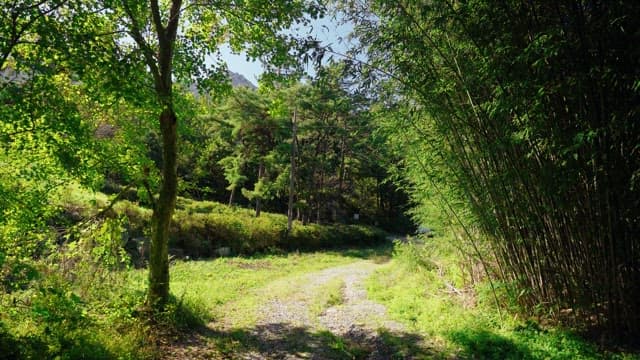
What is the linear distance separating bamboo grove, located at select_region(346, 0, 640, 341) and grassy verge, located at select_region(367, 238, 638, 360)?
440mm

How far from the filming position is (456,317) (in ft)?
18.3

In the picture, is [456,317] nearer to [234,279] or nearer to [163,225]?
[163,225]

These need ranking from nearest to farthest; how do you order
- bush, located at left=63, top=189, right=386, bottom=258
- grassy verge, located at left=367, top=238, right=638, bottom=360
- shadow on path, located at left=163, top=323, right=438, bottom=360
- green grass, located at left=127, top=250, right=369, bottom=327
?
grassy verge, located at left=367, top=238, right=638, bottom=360 < shadow on path, located at left=163, top=323, right=438, bottom=360 < green grass, located at left=127, top=250, right=369, bottom=327 < bush, located at left=63, top=189, right=386, bottom=258

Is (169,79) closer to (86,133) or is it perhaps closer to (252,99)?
(86,133)

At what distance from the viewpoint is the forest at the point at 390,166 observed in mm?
3176

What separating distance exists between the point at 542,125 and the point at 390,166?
422cm

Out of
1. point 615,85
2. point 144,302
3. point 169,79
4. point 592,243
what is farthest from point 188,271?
point 615,85

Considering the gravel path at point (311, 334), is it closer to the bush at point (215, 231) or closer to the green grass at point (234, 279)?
the green grass at point (234, 279)

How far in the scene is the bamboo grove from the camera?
325 cm

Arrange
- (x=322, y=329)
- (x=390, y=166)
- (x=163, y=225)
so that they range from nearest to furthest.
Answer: (x=163, y=225), (x=322, y=329), (x=390, y=166)

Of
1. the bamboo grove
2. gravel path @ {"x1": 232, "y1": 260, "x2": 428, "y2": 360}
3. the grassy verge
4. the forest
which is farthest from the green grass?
the bamboo grove

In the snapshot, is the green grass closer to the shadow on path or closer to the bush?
the shadow on path

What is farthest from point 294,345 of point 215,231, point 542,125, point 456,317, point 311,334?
point 215,231

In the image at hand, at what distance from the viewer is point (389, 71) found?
199 inches
